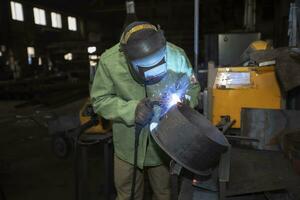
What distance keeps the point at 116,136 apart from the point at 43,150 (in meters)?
2.44

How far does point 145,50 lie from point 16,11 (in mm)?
11771

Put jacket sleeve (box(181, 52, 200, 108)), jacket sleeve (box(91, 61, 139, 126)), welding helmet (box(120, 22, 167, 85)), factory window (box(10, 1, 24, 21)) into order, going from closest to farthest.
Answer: welding helmet (box(120, 22, 167, 85))
jacket sleeve (box(91, 61, 139, 126))
jacket sleeve (box(181, 52, 200, 108))
factory window (box(10, 1, 24, 21))

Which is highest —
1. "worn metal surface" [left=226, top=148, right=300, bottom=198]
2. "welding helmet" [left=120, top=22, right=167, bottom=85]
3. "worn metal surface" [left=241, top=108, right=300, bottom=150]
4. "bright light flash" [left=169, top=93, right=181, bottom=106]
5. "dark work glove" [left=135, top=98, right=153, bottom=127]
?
"welding helmet" [left=120, top=22, right=167, bottom=85]

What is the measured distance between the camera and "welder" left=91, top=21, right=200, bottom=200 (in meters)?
1.24

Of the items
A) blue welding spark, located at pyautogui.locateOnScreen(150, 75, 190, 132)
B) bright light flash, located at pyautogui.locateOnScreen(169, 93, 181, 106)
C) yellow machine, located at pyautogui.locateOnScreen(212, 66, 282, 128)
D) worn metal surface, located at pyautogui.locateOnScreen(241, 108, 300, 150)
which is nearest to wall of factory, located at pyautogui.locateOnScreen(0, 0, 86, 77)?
yellow machine, located at pyautogui.locateOnScreen(212, 66, 282, 128)

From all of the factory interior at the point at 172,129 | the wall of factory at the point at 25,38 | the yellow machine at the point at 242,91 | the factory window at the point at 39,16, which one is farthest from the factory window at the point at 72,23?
the yellow machine at the point at 242,91

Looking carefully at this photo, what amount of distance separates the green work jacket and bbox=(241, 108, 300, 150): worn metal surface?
442mm

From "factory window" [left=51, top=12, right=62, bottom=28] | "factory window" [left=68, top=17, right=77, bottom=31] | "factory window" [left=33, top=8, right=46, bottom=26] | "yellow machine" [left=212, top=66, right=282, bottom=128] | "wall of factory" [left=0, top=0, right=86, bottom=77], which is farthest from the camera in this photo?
"factory window" [left=68, top=17, right=77, bottom=31]

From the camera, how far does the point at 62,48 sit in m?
8.99

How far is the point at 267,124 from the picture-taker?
1735mm

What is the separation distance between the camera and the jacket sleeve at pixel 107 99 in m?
1.35

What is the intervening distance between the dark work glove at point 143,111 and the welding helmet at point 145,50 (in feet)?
0.39

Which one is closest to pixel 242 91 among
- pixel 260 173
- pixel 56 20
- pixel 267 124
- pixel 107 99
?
pixel 267 124

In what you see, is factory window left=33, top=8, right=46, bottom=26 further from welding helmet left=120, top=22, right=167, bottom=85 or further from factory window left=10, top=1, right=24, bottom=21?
welding helmet left=120, top=22, right=167, bottom=85
